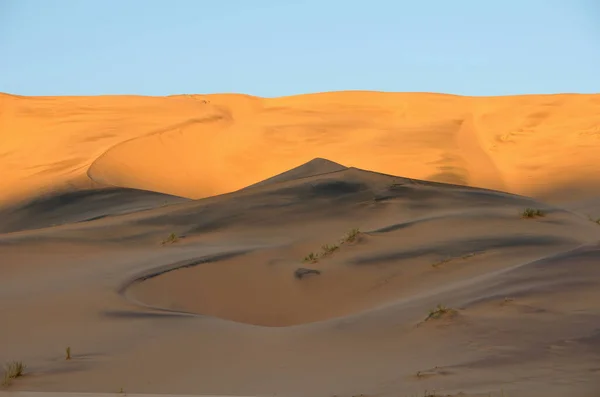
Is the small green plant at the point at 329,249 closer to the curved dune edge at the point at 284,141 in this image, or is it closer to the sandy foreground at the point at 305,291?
the sandy foreground at the point at 305,291

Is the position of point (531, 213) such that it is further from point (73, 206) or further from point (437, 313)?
point (73, 206)

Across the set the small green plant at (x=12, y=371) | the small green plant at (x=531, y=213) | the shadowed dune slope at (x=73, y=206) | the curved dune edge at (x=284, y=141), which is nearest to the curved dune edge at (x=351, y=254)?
the small green plant at (x=531, y=213)

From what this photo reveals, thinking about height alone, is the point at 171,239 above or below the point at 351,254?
above

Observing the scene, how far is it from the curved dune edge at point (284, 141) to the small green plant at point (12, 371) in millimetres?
12370

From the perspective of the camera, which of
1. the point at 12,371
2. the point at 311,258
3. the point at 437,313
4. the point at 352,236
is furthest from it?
the point at 352,236

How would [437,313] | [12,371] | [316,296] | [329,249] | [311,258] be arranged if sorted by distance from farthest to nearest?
1. [329,249]
2. [311,258]
3. [316,296]
4. [437,313]
5. [12,371]

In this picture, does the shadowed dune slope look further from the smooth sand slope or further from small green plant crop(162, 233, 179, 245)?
small green plant crop(162, 233, 179, 245)

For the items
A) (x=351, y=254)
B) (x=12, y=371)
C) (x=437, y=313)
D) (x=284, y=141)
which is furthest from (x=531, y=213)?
(x=284, y=141)

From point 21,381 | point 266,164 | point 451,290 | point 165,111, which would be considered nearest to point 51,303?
point 21,381

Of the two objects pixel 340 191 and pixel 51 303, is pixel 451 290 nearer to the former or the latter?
pixel 51 303

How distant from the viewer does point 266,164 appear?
22.3 meters

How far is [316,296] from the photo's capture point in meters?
7.95

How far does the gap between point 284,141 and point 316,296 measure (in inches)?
647

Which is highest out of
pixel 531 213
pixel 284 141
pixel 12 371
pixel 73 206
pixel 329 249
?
pixel 284 141
